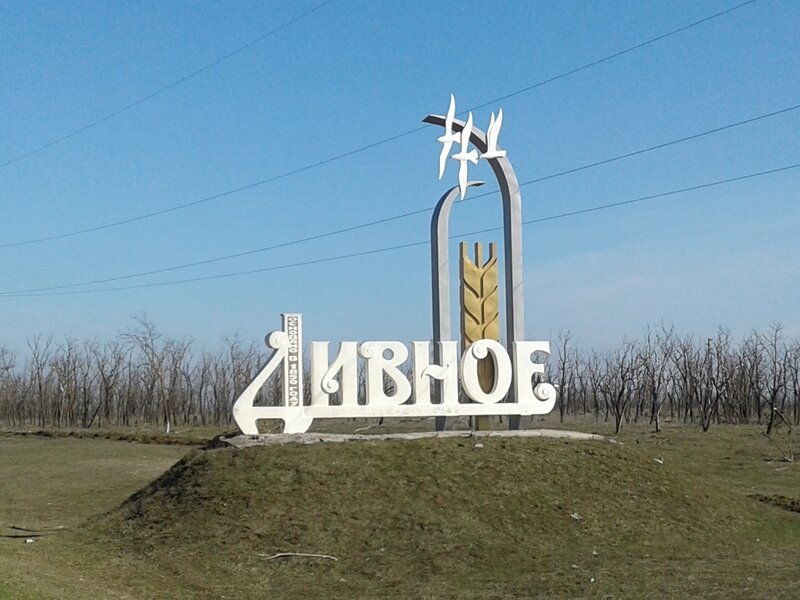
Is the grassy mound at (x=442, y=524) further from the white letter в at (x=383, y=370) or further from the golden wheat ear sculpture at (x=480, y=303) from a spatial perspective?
the golden wheat ear sculpture at (x=480, y=303)

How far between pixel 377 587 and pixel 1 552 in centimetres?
611

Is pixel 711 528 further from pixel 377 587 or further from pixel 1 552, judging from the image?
pixel 1 552

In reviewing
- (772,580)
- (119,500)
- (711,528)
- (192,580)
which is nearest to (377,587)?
(192,580)

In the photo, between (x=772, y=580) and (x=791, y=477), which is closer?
(x=772, y=580)

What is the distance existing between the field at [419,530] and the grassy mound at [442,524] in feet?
0.12

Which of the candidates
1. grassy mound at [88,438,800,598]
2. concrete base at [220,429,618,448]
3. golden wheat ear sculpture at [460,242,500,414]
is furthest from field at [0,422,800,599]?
golden wheat ear sculpture at [460,242,500,414]

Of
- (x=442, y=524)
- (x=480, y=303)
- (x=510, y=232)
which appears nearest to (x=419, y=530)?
(x=442, y=524)

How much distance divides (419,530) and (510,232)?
816 cm

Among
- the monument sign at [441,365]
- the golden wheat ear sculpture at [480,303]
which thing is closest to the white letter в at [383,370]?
the monument sign at [441,365]

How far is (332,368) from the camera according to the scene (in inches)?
714

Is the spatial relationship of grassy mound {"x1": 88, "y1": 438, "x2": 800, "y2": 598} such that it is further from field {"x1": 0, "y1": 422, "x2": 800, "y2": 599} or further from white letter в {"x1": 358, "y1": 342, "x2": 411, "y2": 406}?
white letter в {"x1": 358, "y1": 342, "x2": 411, "y2": 406}

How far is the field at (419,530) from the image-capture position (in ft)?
41.1

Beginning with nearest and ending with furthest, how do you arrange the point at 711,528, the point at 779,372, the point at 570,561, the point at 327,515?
1. the point at 570,561
2. the point at 327,515
3. the point at 711,528
4. the point at 779,372

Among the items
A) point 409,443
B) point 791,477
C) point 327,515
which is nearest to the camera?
point 327,515
